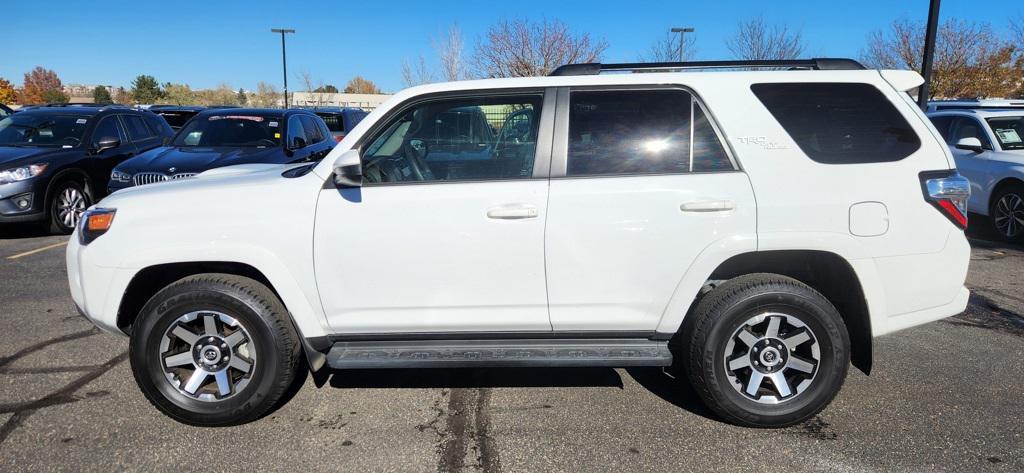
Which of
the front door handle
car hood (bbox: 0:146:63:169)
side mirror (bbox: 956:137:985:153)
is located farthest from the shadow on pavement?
side mirror (bbox: 956:137:985:153)

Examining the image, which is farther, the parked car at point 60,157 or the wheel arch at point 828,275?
the parked car at point 60,157

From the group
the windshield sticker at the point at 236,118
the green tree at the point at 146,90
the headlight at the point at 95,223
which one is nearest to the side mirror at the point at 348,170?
the headlight at the point at 95,223

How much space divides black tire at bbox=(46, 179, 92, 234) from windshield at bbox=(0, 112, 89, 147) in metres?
0.66

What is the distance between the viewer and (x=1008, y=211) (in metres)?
8.64

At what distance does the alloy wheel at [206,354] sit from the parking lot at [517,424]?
225mm

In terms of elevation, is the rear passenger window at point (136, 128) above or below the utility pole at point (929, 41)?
below

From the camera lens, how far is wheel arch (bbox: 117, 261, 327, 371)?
139 inches

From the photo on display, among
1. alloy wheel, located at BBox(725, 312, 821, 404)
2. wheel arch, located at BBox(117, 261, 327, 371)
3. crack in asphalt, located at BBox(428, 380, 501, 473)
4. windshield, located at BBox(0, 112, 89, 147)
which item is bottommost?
crack in asphalt, located at BBox(428, 380, 501, 473)

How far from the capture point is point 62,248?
8.31 meters

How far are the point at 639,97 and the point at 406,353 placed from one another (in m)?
1.76

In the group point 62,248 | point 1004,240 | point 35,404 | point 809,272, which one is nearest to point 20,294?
point 62,248

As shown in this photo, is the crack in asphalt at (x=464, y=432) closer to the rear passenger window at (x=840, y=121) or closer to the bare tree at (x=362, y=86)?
the rear passenger window at (x=840, y=121)

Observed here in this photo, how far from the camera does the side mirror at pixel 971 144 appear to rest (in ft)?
28.1

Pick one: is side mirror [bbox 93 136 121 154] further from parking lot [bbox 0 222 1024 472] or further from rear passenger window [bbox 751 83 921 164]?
rear passenger window [bbox 751 83 921 164]
